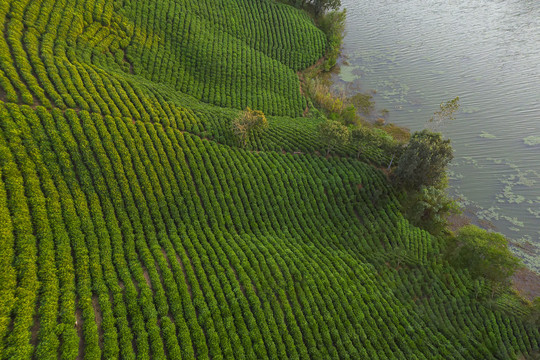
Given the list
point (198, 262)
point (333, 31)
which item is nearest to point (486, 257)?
point (198, 262)

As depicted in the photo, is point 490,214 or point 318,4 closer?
point 490,214

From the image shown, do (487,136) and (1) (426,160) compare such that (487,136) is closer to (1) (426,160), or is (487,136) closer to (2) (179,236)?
(1) (426,160)

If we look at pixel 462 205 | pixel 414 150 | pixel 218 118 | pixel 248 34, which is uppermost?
pixel 248 34

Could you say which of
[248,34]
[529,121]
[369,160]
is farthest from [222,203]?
[529,121]

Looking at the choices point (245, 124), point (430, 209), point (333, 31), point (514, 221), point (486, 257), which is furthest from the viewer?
point (333, 31)

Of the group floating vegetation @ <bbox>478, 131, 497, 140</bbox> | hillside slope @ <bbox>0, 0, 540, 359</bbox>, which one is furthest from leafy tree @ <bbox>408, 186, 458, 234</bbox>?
floating vegetation @ <bbox>478, 131, 497, 140</bbox>

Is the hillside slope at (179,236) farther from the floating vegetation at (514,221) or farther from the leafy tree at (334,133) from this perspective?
the floating vegetation at (514,221)

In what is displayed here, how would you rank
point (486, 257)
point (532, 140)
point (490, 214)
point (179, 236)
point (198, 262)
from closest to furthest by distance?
point (198, 262) < point (179, 236) < point (486, 257) < point (490, 214) < point (532, 140)

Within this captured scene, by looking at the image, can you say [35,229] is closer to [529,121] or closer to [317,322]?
[317,322]

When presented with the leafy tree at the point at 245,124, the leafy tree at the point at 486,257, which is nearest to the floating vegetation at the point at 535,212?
the leafy tree at the point at 486,257
